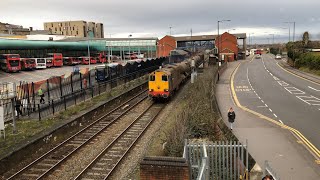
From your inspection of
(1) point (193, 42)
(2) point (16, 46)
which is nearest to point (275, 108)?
(2) point (16, 46)

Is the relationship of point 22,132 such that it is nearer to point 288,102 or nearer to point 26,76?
point 288,102

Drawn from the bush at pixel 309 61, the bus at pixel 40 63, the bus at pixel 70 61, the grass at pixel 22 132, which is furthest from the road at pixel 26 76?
the bush at pixel 309 61

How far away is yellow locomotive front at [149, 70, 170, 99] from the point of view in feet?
102

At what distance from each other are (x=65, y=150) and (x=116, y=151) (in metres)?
2.70

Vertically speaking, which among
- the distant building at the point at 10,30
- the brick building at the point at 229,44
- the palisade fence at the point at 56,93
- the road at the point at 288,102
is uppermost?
the distant building at the point at 10,30

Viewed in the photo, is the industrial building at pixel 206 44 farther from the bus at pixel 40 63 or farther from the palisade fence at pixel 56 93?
the palisade fence at pixel 56 93

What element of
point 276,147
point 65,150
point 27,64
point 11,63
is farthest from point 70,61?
point 276,147

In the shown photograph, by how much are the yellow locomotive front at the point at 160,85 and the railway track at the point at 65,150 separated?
402 cm

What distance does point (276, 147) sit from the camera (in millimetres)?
16828

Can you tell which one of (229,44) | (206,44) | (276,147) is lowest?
(276,147)

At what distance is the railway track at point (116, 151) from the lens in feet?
48.1

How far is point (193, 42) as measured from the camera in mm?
116000

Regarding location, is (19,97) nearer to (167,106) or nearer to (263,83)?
(167,106)

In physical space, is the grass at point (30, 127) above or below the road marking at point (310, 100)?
below
